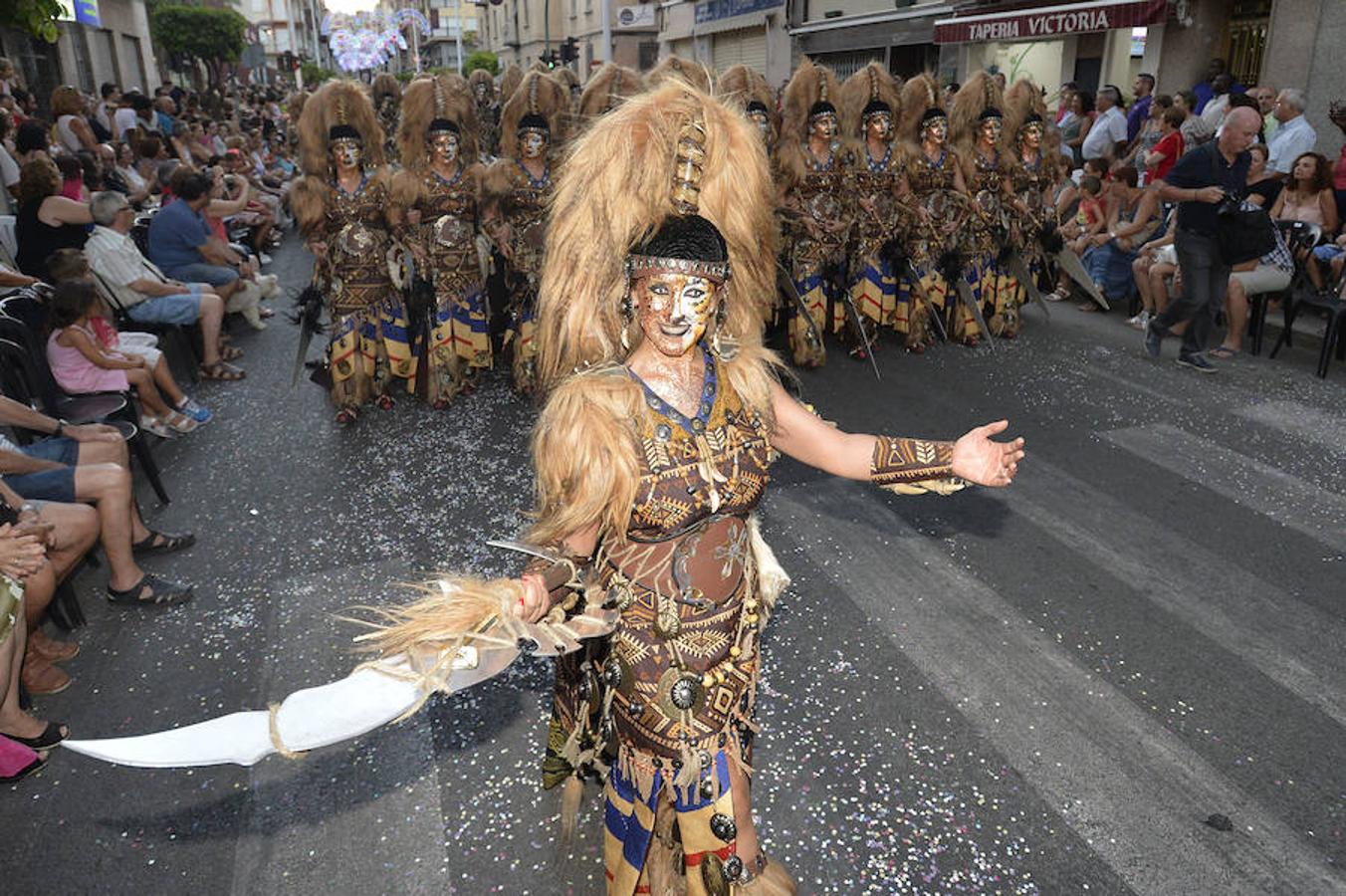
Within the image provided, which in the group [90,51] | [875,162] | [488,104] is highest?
[90,51]

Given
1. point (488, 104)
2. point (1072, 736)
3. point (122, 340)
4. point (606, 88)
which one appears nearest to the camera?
point (1072, 736)

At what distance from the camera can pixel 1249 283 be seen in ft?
26.9

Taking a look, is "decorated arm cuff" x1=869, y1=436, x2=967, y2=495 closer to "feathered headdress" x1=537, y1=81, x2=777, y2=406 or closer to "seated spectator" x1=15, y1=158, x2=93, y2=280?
"feathered headdress" x1=537, y1=81, x2=777, y2=406

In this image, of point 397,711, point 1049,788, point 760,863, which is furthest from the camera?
point 1049,788

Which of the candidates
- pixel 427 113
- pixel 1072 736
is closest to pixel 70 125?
pixel 427 113

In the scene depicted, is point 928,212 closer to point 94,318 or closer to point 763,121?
point 763,121

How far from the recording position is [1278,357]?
821cm

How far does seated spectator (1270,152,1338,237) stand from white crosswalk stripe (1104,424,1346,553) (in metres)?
3.47

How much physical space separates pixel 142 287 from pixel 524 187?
3372 mm

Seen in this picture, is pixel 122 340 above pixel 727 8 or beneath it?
beneath

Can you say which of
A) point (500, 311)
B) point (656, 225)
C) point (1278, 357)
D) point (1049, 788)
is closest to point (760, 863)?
point (1049, 788)

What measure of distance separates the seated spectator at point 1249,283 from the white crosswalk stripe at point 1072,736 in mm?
4997

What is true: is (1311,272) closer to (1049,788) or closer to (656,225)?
(1049,788)

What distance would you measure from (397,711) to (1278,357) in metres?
8.80
